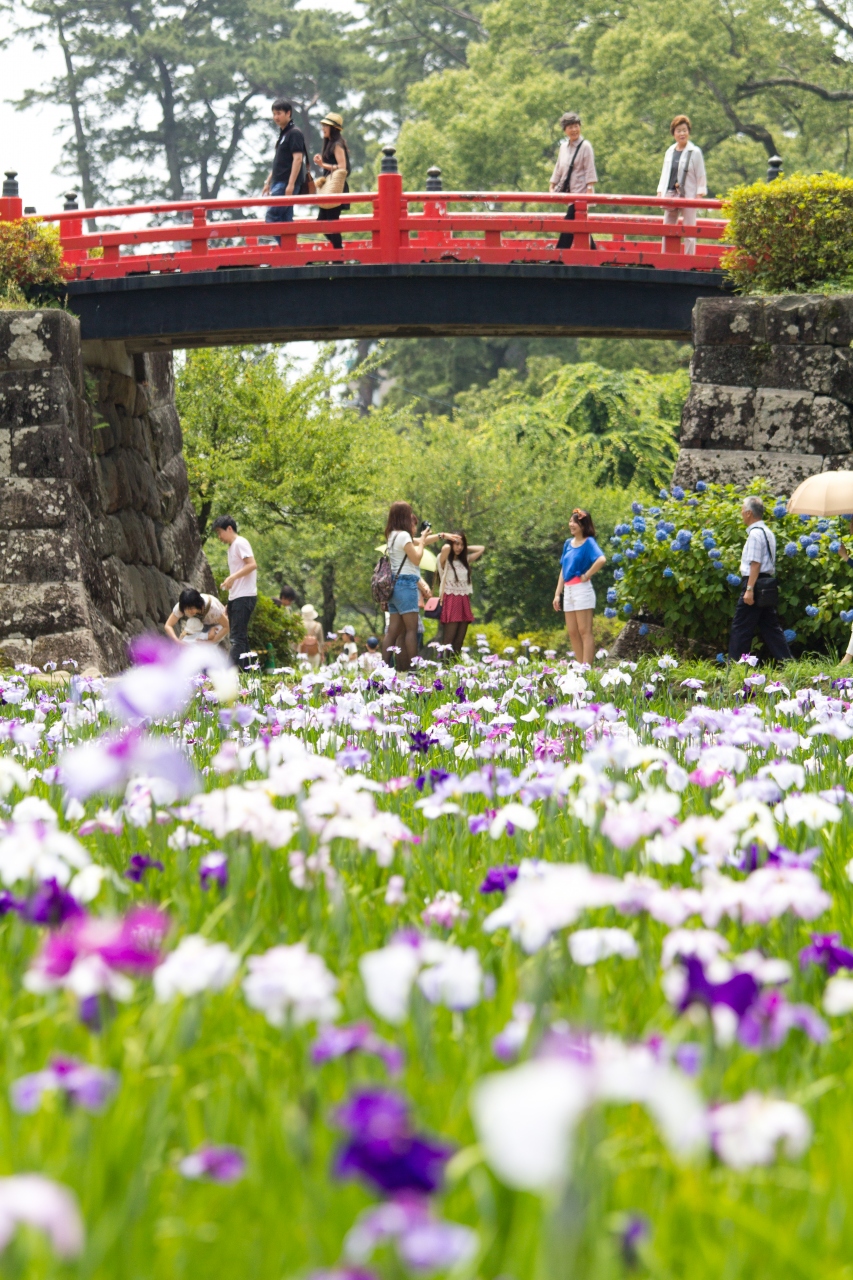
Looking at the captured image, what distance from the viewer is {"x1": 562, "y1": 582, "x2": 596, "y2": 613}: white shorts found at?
11.2 m

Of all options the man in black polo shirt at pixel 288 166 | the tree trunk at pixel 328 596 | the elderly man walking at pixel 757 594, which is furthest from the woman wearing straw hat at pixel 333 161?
the tree trunk at pixel 328 596

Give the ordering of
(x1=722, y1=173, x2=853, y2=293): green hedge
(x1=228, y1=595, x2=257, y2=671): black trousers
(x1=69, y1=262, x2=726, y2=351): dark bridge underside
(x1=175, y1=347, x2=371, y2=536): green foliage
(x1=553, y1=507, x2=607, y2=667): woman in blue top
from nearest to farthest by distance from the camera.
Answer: (x1=553, y1=507, x2=607, y2=667): woman in blue top, (x1=228, y1=595, x2=257, y2=671): black trousers, (x1=722, y1=173, x2=853, y2=293): green hedge, (x1=69, y1=262, x2=726, y2=351): dark bridge underside, (x1=175, y1=347, x2=371, y2=536): green foliage

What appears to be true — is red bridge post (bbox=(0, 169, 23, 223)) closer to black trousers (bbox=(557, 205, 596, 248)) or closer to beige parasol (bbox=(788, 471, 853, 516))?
black trousers (bbox=(557, 205, 596, 248))

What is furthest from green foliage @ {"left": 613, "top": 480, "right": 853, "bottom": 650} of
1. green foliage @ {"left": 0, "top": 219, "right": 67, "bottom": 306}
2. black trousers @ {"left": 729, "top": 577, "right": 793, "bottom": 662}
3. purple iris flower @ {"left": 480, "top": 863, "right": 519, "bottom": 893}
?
purple iris flower @ {"left": 480, "top": 863, "right": 519, "bottom": 893}

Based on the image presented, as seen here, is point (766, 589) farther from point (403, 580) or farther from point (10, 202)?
point (10, 202)

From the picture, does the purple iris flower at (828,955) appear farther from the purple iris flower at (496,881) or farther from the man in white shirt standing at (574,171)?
the man in white shirt standing at (574,171)

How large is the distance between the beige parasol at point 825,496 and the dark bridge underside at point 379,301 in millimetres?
3914

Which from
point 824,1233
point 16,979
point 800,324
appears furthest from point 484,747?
point 800,324

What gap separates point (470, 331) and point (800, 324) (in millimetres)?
4728

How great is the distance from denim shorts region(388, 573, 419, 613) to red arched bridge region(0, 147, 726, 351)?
510 centimetres

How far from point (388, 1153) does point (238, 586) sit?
1117 cm

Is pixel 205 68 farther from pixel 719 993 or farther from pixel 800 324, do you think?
pixel 719 993

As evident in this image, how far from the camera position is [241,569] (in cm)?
1147

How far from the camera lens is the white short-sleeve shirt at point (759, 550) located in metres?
9.92
